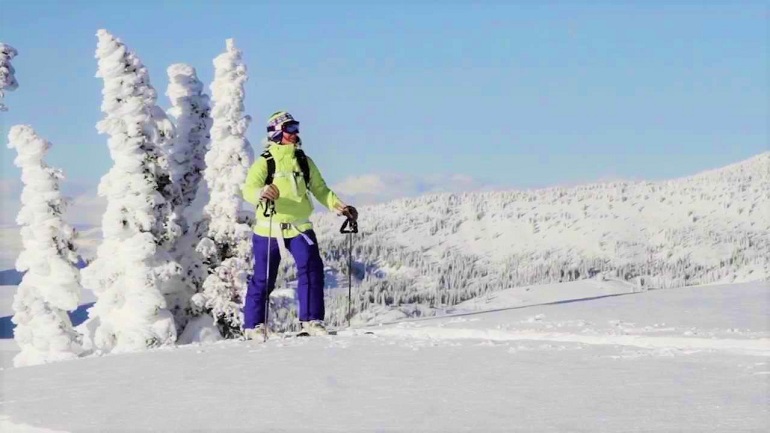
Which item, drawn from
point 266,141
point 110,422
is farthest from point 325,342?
point 110,422

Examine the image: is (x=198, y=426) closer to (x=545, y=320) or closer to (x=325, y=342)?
(x=325, y=342)

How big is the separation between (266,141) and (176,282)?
15.7 metres

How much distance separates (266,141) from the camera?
12297mm

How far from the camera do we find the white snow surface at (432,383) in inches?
257

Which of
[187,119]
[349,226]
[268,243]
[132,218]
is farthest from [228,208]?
[268,243]

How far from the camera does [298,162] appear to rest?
1224 cm

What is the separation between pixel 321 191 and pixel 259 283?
1.43 metres

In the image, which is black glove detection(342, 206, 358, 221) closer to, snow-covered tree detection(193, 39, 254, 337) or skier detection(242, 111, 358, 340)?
skier detection(242, 111, 358, 340)

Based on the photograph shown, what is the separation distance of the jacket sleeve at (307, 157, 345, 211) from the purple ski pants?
1.70ft

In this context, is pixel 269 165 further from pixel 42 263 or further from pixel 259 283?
pixel 42 263

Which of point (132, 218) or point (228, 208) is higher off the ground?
point (228, 208)

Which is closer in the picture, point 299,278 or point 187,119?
point 299,278

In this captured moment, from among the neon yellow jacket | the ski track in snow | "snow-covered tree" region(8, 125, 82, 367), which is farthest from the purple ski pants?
"snow-covered tree" region(8, 125, 82, 367)

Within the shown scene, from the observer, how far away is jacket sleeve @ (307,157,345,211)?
41.1 feet
